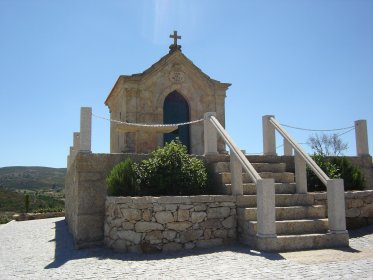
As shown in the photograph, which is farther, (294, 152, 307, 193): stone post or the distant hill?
the distant hill

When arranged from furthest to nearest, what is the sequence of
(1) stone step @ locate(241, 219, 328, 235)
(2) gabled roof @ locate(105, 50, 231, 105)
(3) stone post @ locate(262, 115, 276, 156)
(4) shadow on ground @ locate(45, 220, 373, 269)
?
(2) gabled roof @ locate(105, 50, 231, 105) < (3) stone post @ locate(262, 115, 276, 156) < (1) stone step @ locate(241, 219, 328, 235) < (4) shadow on ground @ locate(45, 220, 373, 269)

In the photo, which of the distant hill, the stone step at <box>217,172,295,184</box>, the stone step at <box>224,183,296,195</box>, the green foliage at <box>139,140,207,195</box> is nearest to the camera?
the green foliage at <box>139,140,207,195</box>

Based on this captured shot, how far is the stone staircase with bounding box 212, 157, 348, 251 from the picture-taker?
24.5 feet

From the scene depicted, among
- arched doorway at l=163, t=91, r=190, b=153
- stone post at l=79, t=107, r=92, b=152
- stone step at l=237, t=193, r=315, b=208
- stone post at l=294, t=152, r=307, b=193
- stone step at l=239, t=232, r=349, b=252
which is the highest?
arched doorway at l=163, t=91, r=190, b=153

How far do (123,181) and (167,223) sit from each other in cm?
145

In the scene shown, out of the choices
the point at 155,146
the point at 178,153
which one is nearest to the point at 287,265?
the point at 178,153

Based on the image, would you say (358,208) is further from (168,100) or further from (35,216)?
(35,216)

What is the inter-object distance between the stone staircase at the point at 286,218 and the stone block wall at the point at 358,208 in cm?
111

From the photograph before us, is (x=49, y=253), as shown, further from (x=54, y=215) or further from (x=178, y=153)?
(x=54, y=215)

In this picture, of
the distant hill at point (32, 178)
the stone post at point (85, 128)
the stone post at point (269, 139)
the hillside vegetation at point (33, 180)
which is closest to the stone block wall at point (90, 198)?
the stone post at point (85, 128)

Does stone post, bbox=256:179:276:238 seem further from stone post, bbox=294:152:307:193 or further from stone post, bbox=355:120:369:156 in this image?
stone post, bbox=355:120:369:156

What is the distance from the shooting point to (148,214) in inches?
307

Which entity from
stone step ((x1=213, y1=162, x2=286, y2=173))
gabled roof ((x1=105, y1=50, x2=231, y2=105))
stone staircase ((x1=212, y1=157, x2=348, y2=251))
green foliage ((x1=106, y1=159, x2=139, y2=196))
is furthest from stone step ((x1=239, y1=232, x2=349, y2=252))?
gabled roof ((x1=105, y1=50, x2=231, y2=105))

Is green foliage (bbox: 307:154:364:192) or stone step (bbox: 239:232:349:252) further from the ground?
green foliage (bbox: 307:154:364:192)
